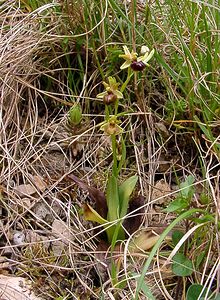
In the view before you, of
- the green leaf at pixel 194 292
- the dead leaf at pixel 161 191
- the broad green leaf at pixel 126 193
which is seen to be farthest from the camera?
the dead leaf at pixel 161 191

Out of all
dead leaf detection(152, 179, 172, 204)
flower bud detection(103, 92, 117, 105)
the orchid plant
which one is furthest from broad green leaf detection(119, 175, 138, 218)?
flower bud detection(103, 92, 117, 105)

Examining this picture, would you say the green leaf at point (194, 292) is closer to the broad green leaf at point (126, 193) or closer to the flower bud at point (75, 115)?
the broad green leaf at point (126, 193)

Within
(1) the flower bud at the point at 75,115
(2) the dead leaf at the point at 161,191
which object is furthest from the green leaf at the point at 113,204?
(1) the flower bud at the point at 75,115

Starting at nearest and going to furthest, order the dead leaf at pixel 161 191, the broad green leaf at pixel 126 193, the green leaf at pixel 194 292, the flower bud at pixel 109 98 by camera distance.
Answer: the green leaf at pixel 194 292
the flower bud at pixel 109 98
the broad green leaf at pixel 126 193
the dead leaf at pixel 161 191

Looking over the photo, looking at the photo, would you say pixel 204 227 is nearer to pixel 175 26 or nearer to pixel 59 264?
pixel 59 264

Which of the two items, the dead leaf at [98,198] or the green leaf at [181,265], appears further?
the dead leaf at [98,198]

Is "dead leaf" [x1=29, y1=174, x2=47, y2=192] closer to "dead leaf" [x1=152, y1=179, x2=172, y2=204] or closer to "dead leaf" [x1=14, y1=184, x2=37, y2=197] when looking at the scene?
"dead leaf" [x1=14, y1=184, x2=37, y2=197]

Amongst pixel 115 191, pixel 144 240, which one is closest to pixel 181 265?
pixel 144 240
